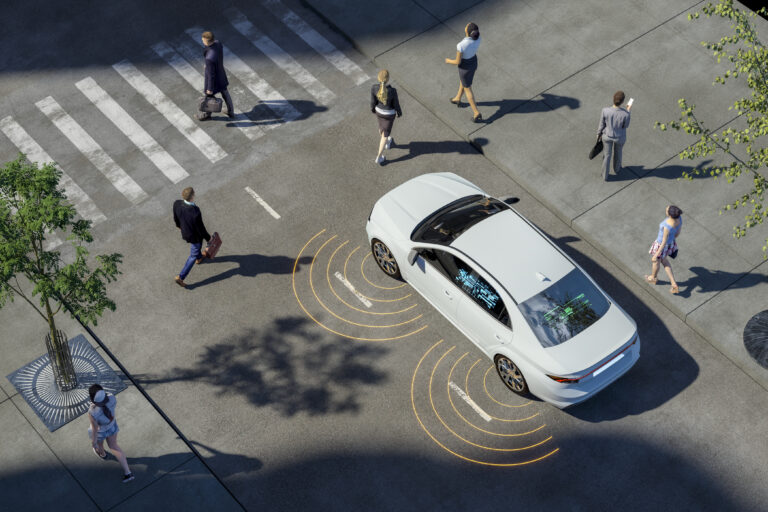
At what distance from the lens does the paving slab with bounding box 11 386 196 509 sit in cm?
1358

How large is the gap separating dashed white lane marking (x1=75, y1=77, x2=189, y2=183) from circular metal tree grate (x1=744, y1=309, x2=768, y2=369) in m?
11.1

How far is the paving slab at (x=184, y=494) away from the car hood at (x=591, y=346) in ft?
17.6

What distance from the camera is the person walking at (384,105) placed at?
1681 cm

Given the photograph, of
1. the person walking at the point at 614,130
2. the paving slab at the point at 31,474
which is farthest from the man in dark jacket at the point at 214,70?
the person walking at the point at 614,130

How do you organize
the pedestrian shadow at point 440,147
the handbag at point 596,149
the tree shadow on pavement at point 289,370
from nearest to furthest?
1. the tree shadow on pavement at point 289,370
2. the handbag at point 596,149
3. the pedestrian shadow at point 440,147

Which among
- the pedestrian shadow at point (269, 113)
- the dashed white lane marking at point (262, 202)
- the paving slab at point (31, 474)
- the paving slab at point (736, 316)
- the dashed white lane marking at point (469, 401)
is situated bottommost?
the paving slab at point (31, 474)

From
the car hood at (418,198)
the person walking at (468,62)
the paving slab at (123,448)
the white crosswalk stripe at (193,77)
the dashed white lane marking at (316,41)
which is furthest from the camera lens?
the dashed white lane marking at (316,41)

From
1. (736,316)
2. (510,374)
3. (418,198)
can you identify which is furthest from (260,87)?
(736,316)

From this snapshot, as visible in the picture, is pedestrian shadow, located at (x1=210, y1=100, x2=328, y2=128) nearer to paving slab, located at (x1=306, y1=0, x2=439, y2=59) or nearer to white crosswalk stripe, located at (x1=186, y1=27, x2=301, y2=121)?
white crosswalk stripe, located at (x1=186, y1=27, x2=301, y2=121)

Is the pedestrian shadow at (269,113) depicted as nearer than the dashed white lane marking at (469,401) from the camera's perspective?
No

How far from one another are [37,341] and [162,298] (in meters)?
2.25

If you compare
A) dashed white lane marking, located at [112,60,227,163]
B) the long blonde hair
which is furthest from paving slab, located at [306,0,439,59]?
dashed white lane marking, located at [112,60,227,163]

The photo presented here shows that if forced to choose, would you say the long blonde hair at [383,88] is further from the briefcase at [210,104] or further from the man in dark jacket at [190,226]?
the man in dark jacket at [190,226]

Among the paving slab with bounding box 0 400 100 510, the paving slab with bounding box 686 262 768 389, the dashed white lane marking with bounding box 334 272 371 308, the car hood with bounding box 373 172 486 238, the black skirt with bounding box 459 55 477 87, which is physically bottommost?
the paving slab with bounding box 0 400 100 510
